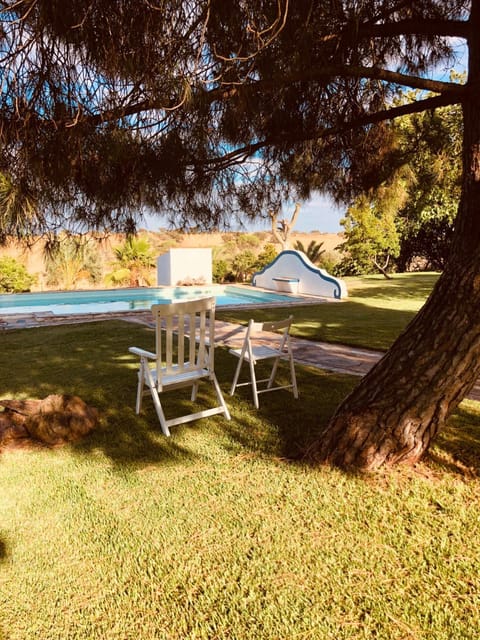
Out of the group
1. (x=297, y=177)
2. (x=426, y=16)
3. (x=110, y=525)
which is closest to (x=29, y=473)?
(x=110, y=525)

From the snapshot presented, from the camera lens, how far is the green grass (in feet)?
21.0

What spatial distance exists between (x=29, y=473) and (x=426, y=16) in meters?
3.88

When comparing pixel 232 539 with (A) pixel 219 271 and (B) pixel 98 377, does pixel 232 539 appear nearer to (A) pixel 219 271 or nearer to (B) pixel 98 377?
(B) pixel 98 377

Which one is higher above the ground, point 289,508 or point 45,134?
point 45,134

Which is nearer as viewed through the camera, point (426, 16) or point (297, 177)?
point (426, 16)

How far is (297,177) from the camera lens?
3.84 m

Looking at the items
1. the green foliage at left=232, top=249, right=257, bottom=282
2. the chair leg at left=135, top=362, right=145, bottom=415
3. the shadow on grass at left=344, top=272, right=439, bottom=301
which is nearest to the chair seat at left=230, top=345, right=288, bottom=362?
the chair leg at left=135, top=362, right=145, bottom=415

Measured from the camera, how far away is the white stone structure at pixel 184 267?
17344mm

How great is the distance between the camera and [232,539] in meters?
2.04

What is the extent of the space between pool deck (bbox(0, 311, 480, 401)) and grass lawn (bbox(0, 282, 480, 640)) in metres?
1.56

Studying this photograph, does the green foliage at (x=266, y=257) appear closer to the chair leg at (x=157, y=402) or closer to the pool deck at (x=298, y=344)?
the pool deck at (x=298, y=344)

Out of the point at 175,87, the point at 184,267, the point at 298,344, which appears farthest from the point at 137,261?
the point at 175,87

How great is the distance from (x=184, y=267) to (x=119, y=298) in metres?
3.93

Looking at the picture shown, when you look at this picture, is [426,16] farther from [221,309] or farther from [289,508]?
[221,309]
